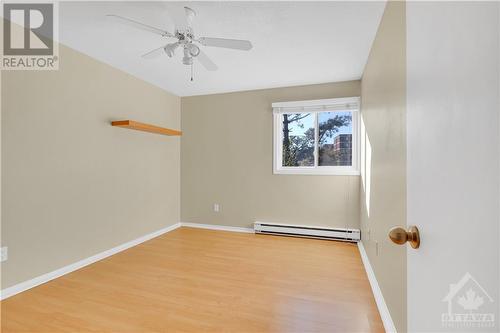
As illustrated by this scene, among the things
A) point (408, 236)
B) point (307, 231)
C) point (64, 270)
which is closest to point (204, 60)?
point (408, 236)

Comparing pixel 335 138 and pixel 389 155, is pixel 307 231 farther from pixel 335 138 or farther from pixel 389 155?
pixel 389 155

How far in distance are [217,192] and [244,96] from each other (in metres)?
1.70

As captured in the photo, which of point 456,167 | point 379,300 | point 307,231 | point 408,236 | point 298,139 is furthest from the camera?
point 298,139

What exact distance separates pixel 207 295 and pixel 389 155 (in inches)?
74.5

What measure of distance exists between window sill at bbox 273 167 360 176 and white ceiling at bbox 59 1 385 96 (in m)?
1.30

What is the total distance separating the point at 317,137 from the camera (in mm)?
3783

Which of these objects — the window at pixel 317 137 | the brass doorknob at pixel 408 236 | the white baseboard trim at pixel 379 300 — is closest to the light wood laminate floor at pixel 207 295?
the white baseboard trim at pixel 379 300

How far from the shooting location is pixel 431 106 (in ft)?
1.96

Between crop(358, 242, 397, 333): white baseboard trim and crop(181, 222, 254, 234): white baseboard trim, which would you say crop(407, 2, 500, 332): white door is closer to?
crop(358, 242, 397, 333): white baseboard trim

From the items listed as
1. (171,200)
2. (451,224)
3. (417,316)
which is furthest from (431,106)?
(171,200)

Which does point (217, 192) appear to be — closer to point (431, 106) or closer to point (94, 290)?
point (94, 290)

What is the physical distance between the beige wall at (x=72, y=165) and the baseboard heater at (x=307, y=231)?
1725mm

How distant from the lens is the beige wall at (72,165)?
84.5 inches

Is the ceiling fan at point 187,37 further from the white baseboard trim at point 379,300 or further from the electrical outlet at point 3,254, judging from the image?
the white baseboard trim at point 379,300
